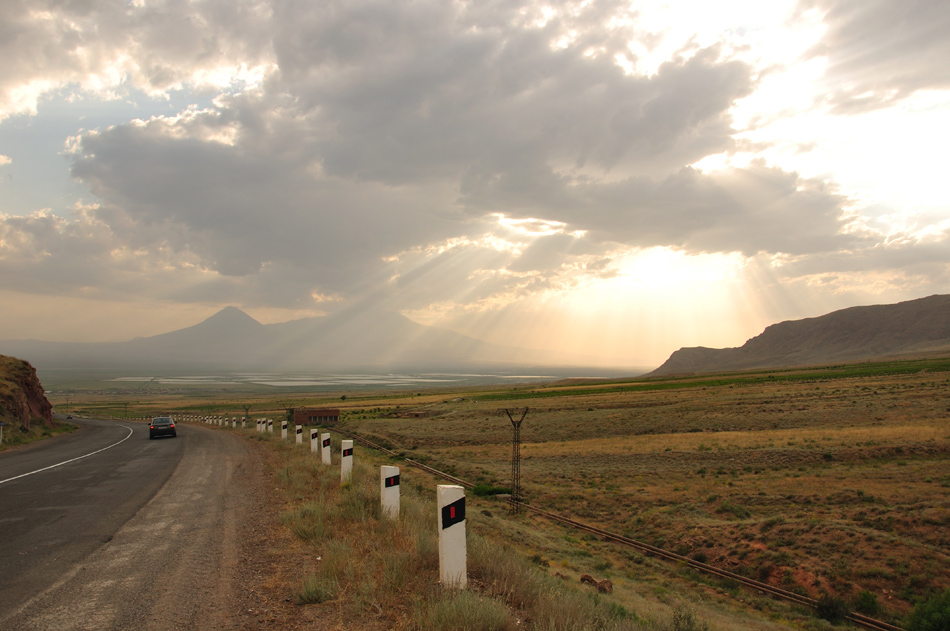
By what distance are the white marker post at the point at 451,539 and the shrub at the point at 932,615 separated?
1055 centimetres

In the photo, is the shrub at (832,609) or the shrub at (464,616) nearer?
the shrub at (464,616)

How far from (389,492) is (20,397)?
3463 centimetres

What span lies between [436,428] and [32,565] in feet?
133

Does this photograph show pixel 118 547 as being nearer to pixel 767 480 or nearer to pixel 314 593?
pixel 314 593

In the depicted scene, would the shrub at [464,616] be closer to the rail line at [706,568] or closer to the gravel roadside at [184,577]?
the gravel roadside at [184,577]

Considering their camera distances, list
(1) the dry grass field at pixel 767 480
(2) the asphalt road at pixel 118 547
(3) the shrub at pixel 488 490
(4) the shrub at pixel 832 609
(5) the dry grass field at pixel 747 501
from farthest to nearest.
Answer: (3) the shrub at pixel 488 490, (1) the dry grass field at pixel 767 480, (5) the dry grass field at pixel 747 501, (4) the shrub at pixel 832 609, (2) the asphalt road at pixel 118 547

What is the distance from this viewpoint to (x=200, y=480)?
13312 millimetres

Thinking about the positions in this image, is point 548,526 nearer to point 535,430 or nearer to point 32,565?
point 32,565

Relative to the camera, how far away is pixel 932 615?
32.3 feet

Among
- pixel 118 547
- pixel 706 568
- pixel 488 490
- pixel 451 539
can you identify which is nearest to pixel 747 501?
pixel 706 568

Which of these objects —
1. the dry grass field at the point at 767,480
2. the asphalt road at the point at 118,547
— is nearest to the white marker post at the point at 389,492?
the asphalt road at the point at 118,547

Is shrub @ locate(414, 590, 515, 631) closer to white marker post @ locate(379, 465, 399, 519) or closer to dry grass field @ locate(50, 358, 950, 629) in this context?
white marker post @ locate(379, 465, 399, 519)

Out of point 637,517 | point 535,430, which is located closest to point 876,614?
point 637,517

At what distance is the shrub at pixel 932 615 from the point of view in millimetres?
9680
